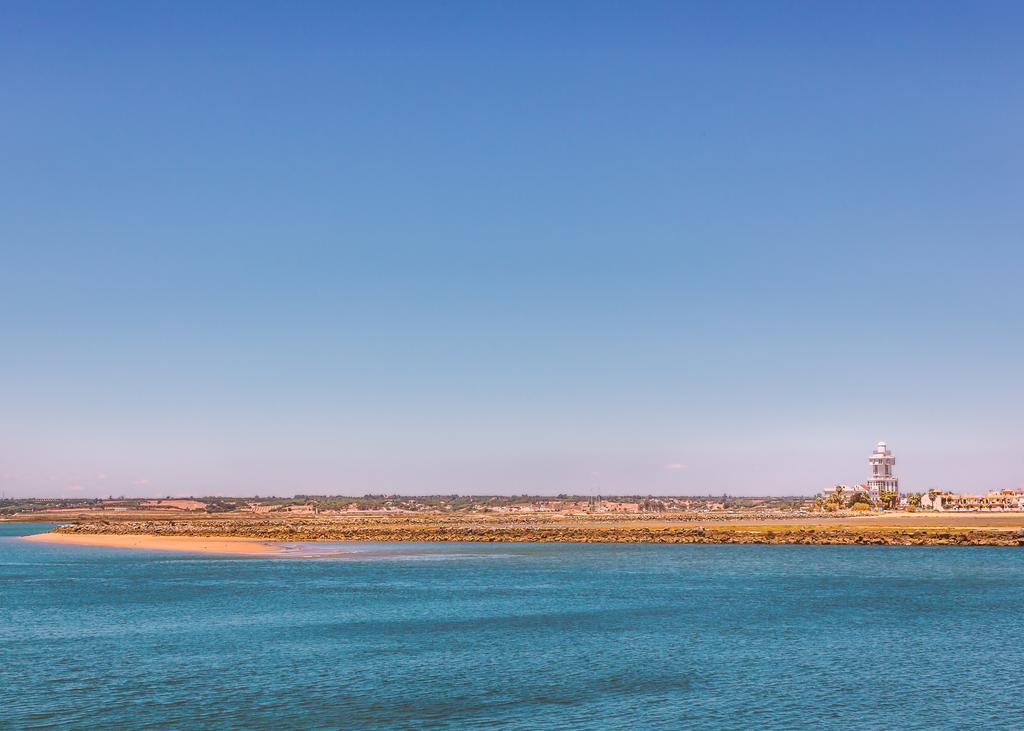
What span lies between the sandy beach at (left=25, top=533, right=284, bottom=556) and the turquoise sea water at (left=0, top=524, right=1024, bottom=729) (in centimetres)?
3201

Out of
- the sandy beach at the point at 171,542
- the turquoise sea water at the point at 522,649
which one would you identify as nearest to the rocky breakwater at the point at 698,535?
the sandy beach at the point at 171,542

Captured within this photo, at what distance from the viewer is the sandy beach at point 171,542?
364 feet

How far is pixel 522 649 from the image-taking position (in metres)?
41.7

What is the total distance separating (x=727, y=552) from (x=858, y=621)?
1900 inches

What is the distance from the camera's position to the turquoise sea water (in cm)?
3045

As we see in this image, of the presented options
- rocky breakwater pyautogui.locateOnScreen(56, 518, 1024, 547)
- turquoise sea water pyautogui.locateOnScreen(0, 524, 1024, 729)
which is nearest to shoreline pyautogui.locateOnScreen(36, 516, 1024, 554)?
rocky breakwater pyautogui.locateOnScreen(56, 518, 1024, 547)

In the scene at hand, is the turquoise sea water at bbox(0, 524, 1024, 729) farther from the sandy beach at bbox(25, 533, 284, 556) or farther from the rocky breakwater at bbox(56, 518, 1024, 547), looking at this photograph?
the sandy beach at bbox(25, 533, 284, 556)

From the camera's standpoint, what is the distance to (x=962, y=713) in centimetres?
3034

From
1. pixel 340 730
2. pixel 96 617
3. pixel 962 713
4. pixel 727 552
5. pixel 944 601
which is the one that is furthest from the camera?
pixel 727 552

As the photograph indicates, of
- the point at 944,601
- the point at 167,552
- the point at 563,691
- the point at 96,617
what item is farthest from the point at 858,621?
the point at 167,552

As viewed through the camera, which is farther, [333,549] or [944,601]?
[333,549]

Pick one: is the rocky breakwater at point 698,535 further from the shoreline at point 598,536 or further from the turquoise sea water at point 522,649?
the turquoise sea water at point 522,649

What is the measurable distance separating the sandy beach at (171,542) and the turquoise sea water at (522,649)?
3201 cm

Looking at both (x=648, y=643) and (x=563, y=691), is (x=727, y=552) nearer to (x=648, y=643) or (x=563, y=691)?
(x=648, y=643)
